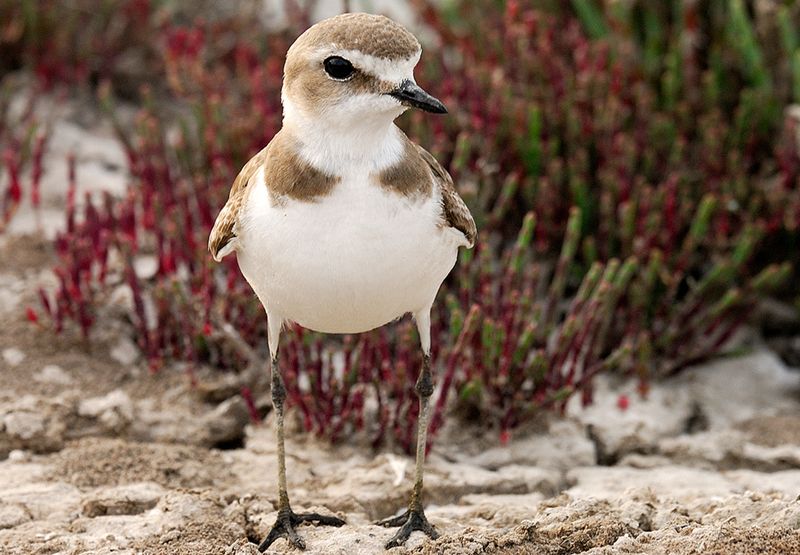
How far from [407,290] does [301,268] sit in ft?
0.94

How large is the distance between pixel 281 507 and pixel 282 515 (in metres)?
0.03

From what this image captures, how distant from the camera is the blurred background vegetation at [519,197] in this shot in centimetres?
417

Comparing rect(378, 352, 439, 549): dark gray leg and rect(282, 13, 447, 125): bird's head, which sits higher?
rect(282, 13, 447, 125): bird's head

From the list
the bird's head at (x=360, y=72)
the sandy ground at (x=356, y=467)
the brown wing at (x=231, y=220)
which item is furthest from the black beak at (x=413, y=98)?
the sandy ground at (x=356, y=467)

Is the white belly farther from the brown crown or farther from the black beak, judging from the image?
the brown crown

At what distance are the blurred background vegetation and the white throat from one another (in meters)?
0.96

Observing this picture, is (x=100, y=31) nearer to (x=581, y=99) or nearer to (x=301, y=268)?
(x=581, y=99)

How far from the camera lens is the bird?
9.31 ft

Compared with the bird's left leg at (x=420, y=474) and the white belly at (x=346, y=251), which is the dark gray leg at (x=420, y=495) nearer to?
the bird's left leg at (x=420, y=474)

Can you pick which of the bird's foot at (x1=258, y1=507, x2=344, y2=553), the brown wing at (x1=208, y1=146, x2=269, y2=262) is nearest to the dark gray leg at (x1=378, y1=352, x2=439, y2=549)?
the bird's foot at (x1=258, y1=507, x2=344, y2=553)

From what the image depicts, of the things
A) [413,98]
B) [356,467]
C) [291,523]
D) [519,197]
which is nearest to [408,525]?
[291,523]

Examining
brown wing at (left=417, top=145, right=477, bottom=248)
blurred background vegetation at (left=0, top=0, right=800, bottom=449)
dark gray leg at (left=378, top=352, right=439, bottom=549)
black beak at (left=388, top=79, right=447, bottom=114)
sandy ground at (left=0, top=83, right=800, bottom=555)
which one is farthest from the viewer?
blurred background vegetation at (left=0, top=0, right=800, bottom=449)

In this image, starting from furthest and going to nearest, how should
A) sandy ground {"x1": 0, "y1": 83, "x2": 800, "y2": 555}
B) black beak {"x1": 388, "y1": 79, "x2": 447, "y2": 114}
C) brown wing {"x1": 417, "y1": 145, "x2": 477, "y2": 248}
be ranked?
sandy ground {"x1": 0, "y1": 83, "x2": 800, "y2": 555} < brown wing {"x1": 417, "y1": 145, "x2": 477, "y2": 248} < black beak {"x1": 388, "y1": 79, "x2": 447, "y2": 114}

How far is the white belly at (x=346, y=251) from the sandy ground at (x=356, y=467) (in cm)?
68
